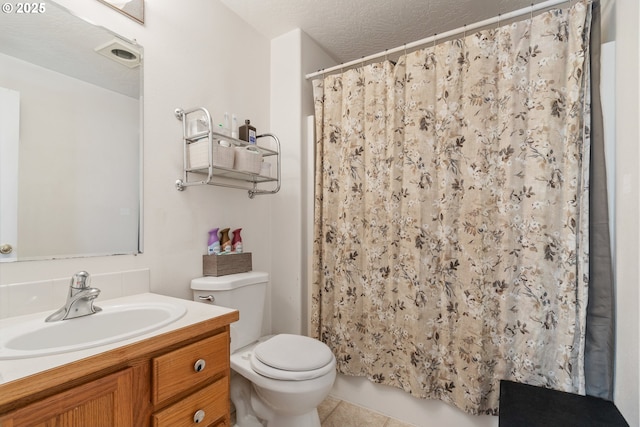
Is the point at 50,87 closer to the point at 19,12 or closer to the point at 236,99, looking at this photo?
the point at 19,12

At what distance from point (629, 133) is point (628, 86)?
0.18 m

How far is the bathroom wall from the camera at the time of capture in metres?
1.25

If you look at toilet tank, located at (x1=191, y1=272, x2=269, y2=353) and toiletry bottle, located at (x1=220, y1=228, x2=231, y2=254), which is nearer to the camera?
toilet tank, located at (x1=191, y1=272, x2=269, y2=353)

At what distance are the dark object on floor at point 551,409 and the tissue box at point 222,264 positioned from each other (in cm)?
130

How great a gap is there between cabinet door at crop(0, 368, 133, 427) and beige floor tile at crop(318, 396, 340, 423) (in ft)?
4.14

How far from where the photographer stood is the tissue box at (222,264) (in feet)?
5.10

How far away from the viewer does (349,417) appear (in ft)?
5.59

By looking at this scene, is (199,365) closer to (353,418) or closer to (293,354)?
(293,354)

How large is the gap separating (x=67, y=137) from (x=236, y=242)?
88 cm

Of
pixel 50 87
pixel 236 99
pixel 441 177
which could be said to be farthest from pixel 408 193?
pixel 50 87

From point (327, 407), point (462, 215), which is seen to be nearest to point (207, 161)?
point (462, 215)

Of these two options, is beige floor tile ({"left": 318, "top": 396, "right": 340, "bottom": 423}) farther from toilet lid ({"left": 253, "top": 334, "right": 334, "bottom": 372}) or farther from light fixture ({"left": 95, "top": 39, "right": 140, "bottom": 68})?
light fixture ({"left": 95, "top": 39, "right": 140, "bottom": 68})

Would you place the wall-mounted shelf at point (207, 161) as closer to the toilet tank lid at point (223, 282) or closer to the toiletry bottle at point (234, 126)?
the toiletry bottle at point (234, 126)

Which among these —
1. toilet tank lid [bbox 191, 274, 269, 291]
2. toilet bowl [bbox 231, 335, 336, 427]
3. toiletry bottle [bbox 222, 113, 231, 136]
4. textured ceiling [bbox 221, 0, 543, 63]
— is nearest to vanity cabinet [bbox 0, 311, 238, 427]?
toilet bowl [bbox 231, 335, 336, 427]
